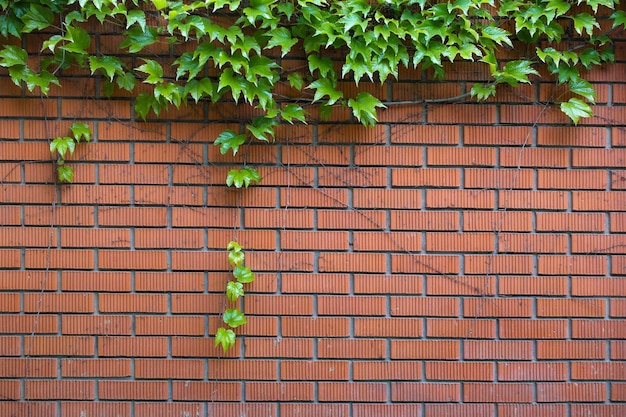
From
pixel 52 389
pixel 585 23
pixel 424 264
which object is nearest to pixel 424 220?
pixel 424 264

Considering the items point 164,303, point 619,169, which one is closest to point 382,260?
point 164,303

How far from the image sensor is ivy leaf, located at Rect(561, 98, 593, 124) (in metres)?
2.66

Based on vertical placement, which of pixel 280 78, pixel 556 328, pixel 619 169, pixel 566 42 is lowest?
pixel 556 328

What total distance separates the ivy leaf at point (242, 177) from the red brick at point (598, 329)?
5.76 ft

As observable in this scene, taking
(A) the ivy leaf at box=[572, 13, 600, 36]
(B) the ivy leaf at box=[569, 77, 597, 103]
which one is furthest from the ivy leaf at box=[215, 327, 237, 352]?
(A) the ivy leaf at box=[572, 13, 600, 36]

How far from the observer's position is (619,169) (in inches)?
109

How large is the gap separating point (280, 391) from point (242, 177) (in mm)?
1085

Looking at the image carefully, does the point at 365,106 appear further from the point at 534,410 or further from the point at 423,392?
the point at 534,410

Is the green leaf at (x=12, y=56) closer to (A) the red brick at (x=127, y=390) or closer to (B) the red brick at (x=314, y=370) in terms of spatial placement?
(A) the red brick at (x=127, y=390)

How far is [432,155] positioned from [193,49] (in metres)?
1.30

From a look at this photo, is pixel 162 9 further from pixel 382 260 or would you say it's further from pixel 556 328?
pixel 556 328

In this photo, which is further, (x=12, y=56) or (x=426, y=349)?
(x=426, y=349)

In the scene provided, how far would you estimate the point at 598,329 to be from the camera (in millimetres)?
2760

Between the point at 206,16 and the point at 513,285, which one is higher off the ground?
the point at 206,16
